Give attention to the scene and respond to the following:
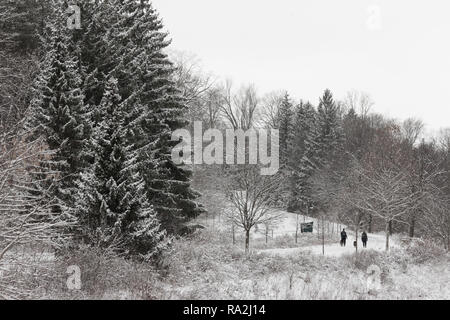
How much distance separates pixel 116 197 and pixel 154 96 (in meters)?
6.86

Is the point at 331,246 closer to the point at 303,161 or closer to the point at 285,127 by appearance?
the point at 303,161

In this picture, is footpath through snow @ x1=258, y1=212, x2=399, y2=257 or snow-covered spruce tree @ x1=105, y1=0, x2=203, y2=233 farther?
footpath through snow @ x1=258, y1=212, x2=399, y2=257

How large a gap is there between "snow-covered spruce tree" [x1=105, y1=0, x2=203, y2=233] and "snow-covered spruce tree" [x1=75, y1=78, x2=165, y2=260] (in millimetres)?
3242

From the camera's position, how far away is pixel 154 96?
1922cm

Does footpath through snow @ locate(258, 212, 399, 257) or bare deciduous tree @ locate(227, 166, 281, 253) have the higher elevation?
bare deciduous tree @ locate(227, 166, 281, 253)

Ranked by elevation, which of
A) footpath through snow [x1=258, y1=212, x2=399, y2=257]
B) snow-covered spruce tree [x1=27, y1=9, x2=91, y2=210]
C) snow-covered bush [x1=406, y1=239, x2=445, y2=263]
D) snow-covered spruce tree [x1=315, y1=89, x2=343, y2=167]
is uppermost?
snow-covered spruce tree [x1=315, y1=89, x2=343, y2=167]

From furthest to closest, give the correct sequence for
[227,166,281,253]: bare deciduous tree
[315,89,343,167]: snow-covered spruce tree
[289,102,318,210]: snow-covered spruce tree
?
[315,89,343,167]: snow-covered spruce tree, [289,102,318,210]: snow-covered spruce tree, [227,166,281,253]: bare deciduous tree

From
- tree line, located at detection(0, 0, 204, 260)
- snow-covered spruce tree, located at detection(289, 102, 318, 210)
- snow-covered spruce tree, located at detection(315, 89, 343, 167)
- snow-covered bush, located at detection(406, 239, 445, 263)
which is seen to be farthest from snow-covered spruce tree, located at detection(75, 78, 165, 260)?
snow-covered spruce tree, located at detection(315, 89, 343, 167)

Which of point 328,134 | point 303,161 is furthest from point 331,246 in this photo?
point 328,134

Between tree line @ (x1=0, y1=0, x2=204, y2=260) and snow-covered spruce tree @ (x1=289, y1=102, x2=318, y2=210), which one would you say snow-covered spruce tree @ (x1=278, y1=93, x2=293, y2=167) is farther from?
tree line @ (x1=0, y1=0, x2=204, y2=260)

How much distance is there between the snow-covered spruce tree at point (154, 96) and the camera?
18344 millimetres

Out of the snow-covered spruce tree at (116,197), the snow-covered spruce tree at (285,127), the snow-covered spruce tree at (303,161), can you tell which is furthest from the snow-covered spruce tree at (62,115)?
the snow-covered spruce tree at (285,127)

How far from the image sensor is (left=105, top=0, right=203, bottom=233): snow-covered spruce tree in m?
18.3

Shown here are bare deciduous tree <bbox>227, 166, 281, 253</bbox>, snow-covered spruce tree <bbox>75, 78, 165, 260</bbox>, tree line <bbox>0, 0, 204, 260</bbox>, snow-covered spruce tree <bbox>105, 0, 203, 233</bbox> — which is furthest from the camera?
bare deciduous tree <bbox>227, 166, 281, 253</bbox>
